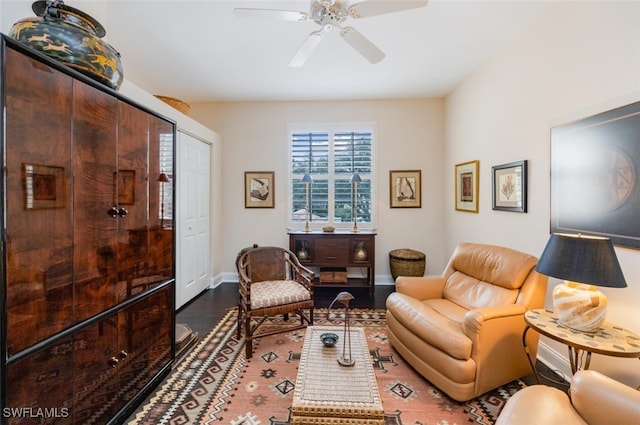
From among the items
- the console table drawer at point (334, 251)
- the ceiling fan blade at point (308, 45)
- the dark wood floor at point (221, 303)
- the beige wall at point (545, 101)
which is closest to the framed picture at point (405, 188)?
the beige wall at point (545, 101)

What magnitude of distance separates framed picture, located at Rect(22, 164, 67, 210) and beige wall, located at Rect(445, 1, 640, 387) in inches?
119

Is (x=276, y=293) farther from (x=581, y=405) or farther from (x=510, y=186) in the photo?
(x=510, y=186)

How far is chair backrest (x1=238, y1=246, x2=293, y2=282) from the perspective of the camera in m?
2.92

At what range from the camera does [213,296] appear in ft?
12.1

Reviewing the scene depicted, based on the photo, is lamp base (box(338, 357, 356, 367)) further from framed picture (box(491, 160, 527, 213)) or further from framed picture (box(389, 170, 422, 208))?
framed picture (box(389, 170, 422, 208))

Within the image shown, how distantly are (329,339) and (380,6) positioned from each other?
216 cm

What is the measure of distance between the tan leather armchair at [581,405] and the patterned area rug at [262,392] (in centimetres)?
63

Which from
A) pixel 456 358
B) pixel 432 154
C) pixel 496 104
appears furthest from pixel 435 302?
pixel 432 154

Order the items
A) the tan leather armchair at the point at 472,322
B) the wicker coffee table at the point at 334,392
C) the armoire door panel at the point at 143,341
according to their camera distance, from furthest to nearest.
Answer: the tan leather armchair at the point at 472,322 → the armoire door panel at the point at 143,341 → the wicker coffee table at the point at 334,392

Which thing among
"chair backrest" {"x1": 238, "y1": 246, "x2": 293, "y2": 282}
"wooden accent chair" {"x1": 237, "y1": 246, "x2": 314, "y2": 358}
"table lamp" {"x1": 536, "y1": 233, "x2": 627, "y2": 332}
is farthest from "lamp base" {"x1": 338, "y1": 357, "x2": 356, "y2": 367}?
"chair backrest" {"x1": 238, "y1": 246, "x2": 293, "y2": 282}

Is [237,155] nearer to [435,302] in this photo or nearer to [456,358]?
[435,302]

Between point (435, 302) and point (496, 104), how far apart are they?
7.27 ft

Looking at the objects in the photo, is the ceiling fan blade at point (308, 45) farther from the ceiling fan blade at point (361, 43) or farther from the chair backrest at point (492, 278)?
the chair backrest at point (492, 278)

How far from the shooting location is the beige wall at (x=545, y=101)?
1623 millimetres
